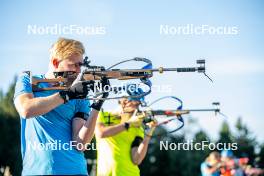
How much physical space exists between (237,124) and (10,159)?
33676 millimetres

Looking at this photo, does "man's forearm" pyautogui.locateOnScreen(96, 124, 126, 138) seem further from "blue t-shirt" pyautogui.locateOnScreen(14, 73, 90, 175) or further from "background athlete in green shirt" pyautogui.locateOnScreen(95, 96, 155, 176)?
"blue t-shirt" pyautogui.locateOnScreen(14, 73, 90, 175)

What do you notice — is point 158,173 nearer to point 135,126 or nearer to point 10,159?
point 10,159

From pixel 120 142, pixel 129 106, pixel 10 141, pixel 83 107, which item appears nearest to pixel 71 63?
pixel 83 107

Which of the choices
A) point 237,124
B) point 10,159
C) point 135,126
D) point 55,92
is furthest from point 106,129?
point 237,124

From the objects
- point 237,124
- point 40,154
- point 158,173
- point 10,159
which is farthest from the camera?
point 237,124

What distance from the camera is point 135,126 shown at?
28.2 feet

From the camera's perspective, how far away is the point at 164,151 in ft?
222

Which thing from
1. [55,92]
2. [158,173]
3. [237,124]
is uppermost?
[55,92]

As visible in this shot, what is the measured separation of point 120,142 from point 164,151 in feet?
196

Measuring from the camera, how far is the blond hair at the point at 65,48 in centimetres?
560

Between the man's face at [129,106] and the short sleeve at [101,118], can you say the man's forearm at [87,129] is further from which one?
the man's face at [129,106]

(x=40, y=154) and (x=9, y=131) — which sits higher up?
(x=40, y=154)

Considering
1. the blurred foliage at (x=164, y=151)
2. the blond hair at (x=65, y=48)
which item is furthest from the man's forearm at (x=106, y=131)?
the blurred foliage at (x=164, y=151)

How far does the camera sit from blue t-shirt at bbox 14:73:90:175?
5.40 metres
